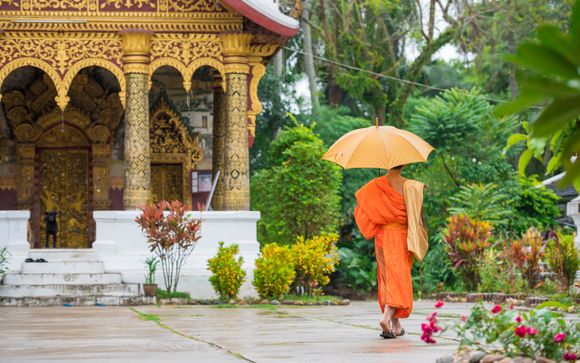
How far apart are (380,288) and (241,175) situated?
8.15 metres

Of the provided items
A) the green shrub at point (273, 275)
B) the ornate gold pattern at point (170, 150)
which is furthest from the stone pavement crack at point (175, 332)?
the ornate gold pattern at point (170, 150)

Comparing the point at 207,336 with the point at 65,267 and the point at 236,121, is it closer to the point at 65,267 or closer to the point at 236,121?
the point at 65,267

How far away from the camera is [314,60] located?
3491cm

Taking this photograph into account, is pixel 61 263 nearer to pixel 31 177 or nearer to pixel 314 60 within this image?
pixel 31 177

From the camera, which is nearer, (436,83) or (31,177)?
(31,177)

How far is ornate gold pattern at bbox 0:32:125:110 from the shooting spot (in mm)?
16594

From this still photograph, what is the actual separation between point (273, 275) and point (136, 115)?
3632 mm

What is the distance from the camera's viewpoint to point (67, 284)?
15.4m

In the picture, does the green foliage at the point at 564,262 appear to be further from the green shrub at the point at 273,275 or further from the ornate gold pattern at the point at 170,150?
the ornate gold pattern at the point at 170,150

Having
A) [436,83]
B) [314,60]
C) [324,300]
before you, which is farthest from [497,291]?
[436,83]

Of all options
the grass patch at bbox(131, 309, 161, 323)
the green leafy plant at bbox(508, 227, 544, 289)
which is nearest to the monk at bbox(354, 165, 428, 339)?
the grass patch at bbox(131, 309, 161, 323)

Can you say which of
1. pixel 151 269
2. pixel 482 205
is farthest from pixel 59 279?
pixel 482 205

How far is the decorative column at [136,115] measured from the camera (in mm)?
16656

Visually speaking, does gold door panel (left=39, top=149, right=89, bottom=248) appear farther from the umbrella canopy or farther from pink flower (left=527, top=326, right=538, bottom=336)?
pink flower (left=527, top=326, right=538, bottom=336)
